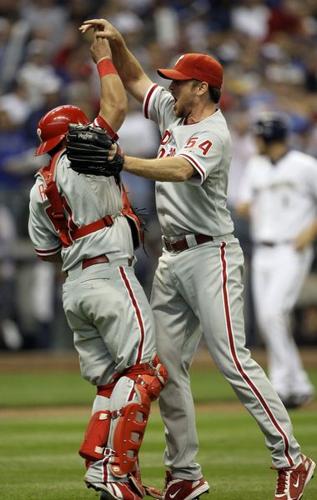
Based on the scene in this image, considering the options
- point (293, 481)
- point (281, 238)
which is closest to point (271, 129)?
point (281, 238)

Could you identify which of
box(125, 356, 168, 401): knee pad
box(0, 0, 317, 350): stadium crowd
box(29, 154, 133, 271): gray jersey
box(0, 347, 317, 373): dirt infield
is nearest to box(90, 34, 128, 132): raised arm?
box(29, 154, 133, 271): gray jersey

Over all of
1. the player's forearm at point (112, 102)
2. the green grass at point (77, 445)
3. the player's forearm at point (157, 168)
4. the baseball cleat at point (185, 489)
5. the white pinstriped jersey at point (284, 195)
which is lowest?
the green grass at point (77, 445)

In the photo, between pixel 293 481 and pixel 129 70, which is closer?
pixel 293 481

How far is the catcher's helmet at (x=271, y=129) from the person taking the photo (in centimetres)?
1151

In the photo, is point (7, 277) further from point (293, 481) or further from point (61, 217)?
point (293, 481)

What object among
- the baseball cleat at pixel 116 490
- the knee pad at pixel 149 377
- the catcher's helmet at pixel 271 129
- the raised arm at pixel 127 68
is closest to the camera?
the baseball cleat at pixel 116 490

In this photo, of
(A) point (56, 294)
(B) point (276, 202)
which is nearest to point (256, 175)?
(B) point (276, 202)

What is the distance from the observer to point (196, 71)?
22.1 feet

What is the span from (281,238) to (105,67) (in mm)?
5119

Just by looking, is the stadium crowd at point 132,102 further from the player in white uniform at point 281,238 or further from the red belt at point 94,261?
the red belt at point 94,261

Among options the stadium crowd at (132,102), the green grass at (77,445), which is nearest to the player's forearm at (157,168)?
the green grass at (77,445)

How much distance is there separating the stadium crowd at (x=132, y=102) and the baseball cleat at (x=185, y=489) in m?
8.09

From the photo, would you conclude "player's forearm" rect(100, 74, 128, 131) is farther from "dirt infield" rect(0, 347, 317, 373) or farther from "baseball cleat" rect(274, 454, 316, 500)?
"dirt infield" rect(0, 347, 317, 373)

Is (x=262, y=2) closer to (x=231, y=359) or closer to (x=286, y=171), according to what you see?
(x=286, y=171)
